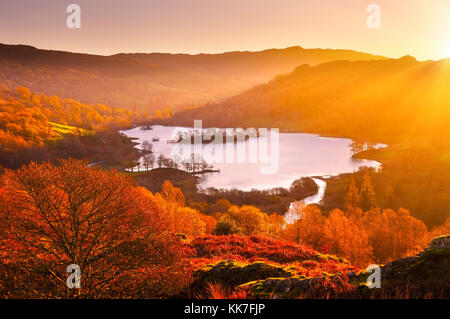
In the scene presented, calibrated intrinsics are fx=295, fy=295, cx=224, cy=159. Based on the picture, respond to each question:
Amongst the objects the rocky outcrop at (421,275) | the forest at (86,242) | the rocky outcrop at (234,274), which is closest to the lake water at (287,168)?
the rocky outcrop at (234,274)

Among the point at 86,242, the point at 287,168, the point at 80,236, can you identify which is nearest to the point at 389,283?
the point at 80,236

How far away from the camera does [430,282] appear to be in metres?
8.37

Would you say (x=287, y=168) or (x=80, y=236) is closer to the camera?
(x=80, y=236)

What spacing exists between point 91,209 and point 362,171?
10960cm

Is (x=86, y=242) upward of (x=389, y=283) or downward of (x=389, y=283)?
downward

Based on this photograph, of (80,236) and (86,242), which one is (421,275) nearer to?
(80,236)

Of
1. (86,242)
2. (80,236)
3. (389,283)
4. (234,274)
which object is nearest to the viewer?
(389,283)

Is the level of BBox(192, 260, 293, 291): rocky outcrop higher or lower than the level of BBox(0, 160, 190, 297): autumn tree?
lower

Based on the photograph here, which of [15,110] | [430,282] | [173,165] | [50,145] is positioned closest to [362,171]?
[173,165]

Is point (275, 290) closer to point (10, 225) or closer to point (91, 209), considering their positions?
point (91, 209)

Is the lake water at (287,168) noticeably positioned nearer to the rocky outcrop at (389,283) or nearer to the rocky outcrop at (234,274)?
the rocky outcrop at (234,274)

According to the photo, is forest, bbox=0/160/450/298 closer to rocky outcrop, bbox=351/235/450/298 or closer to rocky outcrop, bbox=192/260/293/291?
rocky outcrop, bbox=192/260/293/291

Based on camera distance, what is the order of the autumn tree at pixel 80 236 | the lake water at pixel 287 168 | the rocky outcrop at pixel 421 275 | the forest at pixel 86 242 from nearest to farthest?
the rocky outcrop at pixel 421 275, the forest at pixel 86 242, the autumn tree at pixel 80 236, the lake water at pixel 287 168

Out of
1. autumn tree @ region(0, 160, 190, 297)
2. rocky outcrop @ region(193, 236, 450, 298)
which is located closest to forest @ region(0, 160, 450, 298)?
autumn tree @ region(0, 160, 190, 297)
